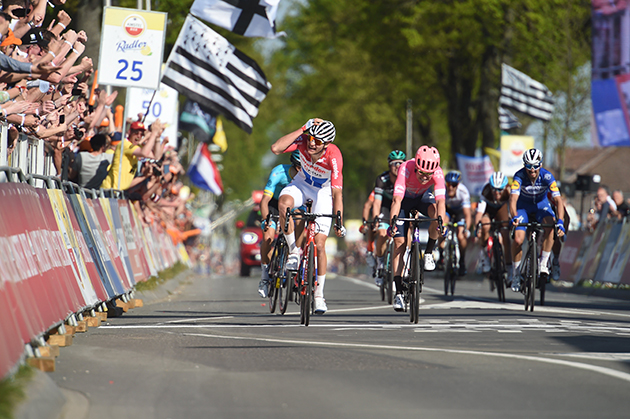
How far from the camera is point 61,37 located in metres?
13.3

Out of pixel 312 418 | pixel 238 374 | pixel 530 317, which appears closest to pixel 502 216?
pixel 530 317

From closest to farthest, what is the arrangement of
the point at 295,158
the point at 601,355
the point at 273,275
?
the point at 601,355, the point at 273,275, the point at 295,158

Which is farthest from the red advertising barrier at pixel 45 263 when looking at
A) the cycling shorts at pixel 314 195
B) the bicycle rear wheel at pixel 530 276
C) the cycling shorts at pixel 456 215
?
the cycling shorts at pixel 456 215

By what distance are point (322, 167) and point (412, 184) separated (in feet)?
5.04

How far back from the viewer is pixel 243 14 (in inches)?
829

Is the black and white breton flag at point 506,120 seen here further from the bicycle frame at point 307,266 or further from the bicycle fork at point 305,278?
the bicycle fork at point 305,278

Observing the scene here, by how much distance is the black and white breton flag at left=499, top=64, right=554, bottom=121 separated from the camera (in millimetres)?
34906

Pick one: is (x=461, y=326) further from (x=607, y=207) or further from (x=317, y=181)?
(x=607, y=207)

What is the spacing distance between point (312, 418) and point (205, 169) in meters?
34.6

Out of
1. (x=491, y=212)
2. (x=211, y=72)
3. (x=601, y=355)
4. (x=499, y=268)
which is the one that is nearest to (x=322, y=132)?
(x=601, y=355)

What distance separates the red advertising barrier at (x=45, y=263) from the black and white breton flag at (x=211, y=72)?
301 inches

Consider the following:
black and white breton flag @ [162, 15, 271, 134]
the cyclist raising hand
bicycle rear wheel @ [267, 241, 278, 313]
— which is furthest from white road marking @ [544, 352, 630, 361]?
black and white breton flag @ [162, 15, 271, 134]

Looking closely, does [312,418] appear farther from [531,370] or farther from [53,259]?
[53,259]

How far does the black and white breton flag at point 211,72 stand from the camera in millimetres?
21344
